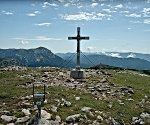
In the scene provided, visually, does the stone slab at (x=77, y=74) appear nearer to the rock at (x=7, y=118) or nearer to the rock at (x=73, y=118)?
the rock at (x=73, y=118)

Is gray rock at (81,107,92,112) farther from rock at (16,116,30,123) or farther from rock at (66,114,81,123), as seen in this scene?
rock at (16,116,30,123)

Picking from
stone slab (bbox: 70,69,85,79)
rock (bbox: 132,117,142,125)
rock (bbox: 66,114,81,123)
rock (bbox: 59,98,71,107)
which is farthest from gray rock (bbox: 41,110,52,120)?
stone slab (bbox: 70,69,85,79)

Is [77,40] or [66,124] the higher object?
[77,40]

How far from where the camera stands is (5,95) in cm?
2909

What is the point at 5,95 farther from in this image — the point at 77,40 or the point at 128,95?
the point at 77,40

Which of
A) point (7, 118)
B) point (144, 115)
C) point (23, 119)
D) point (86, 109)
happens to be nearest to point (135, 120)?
point (144, 115)

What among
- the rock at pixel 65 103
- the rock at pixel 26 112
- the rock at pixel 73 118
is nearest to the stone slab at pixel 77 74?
the rock at pixel 65 103

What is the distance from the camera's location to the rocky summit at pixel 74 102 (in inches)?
924

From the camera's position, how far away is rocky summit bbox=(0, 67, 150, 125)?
2347cm

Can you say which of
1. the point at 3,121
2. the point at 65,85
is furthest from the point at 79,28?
the point at 3,121

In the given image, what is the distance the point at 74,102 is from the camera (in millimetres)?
27078

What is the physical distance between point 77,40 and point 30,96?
1395cm

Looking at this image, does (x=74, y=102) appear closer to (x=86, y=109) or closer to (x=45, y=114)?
(x=86, y=109)

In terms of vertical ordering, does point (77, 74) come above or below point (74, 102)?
above
